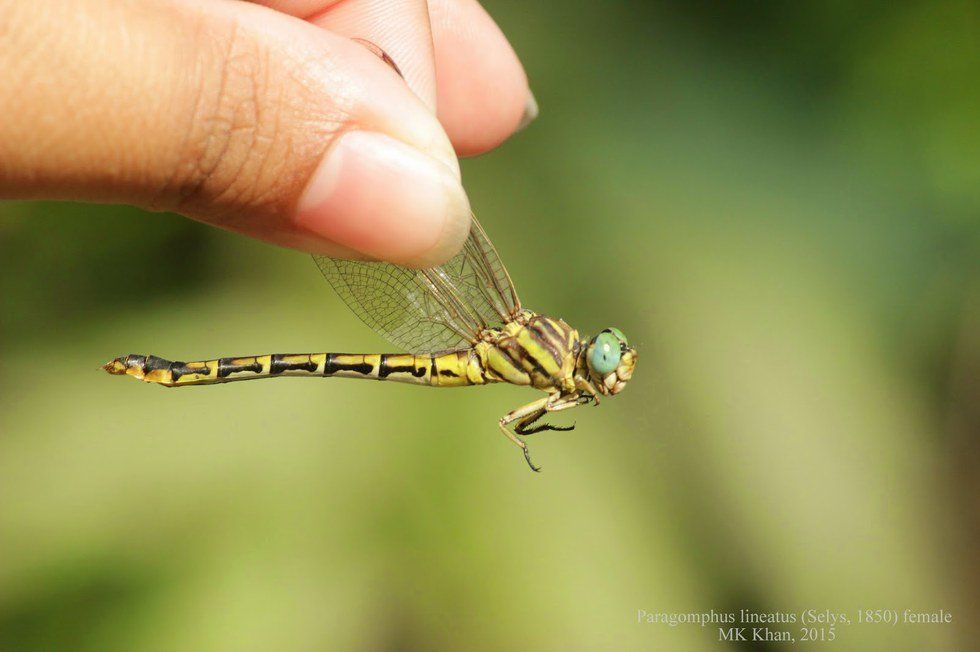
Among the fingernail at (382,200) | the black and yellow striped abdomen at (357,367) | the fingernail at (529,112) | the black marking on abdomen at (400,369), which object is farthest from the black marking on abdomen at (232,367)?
the fingernail at (529,112)

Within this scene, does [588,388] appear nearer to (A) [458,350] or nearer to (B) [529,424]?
(B) [529,424]

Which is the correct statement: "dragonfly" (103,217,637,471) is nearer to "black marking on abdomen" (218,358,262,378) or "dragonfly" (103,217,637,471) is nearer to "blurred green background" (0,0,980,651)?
"black marking on abdomen" (218,358,262,378)

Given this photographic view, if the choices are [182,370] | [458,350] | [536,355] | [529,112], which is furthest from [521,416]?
[529,112]

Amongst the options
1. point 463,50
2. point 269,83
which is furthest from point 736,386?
point 269,83

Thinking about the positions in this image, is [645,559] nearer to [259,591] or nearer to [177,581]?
[259,591]

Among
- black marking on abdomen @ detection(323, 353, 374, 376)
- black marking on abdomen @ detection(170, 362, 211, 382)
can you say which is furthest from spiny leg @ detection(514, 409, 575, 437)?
black marking on abdomen @ detection(170, 362, 211, 382)

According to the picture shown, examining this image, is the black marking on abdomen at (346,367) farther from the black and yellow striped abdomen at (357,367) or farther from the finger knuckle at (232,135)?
the finger knuckle at (232,135)
